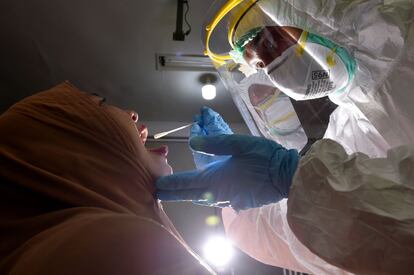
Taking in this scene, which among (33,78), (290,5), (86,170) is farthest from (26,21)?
(290,5)

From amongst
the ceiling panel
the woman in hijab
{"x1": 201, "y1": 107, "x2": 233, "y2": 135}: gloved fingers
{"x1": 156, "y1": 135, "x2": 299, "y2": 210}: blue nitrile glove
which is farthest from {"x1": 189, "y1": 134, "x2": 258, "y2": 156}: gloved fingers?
the ceiling panel

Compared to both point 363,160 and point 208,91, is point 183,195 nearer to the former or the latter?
point 363,160

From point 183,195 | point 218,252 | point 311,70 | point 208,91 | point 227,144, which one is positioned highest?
point 208,91

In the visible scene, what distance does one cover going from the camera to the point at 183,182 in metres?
0.81

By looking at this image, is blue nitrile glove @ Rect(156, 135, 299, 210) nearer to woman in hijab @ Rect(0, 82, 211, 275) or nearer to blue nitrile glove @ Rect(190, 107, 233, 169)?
woman in hijab @ Rect(0, 82, 211, 275)

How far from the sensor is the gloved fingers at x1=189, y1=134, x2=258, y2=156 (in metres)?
0.76

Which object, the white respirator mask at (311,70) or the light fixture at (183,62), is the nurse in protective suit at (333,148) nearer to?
the white respirator mask at (311,70)

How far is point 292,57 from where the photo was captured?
0.83 meters

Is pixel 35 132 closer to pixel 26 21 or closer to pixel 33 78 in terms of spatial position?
pixel 26 21

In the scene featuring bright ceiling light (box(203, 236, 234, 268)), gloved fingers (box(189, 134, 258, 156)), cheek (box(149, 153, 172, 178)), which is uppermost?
gloved fingers (box(189, 134, 258, 156))

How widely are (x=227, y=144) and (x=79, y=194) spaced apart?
34 cm

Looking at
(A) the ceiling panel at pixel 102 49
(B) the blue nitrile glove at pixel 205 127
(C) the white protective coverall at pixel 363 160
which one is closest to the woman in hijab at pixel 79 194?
(B) the blue nitrile glove at pixel 205 127

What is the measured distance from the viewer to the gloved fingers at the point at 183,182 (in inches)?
31.5

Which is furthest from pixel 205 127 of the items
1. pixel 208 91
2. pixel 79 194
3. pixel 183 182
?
pixel 208 91
